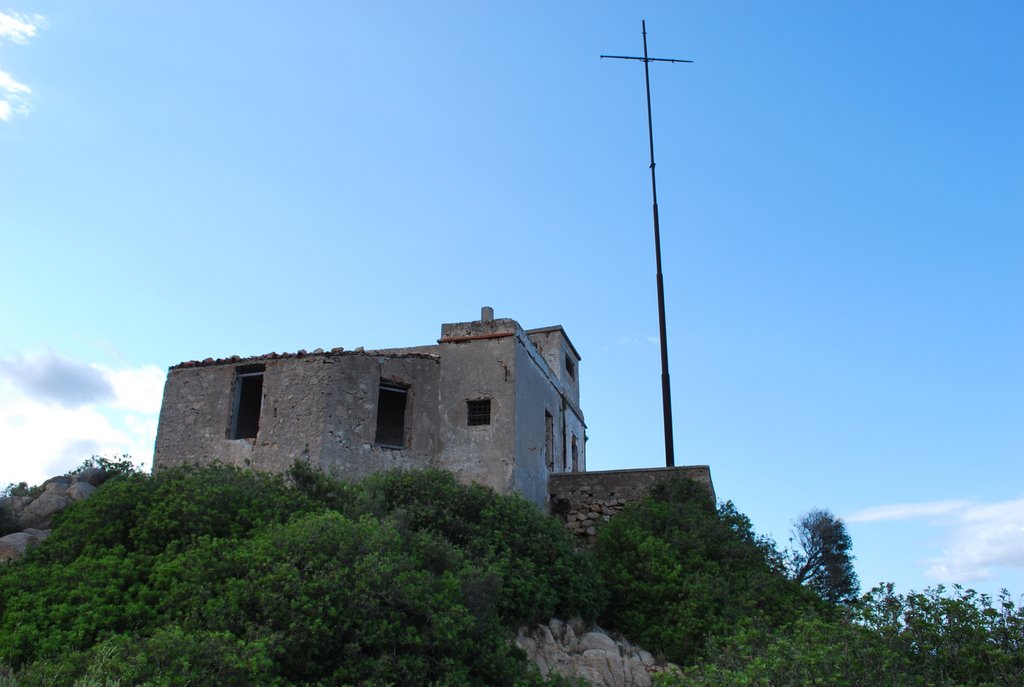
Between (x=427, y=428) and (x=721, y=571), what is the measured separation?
6757 millimetres

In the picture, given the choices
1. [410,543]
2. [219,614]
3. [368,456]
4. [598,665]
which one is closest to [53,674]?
[219,614]

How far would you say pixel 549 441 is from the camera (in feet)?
71.8

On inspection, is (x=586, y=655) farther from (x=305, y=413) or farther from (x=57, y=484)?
(x=57, y=484)

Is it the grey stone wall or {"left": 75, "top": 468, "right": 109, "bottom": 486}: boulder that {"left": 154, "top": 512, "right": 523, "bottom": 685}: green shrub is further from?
{"left": 75, "top": 468, "right": 109, "bottom": 486}: boulder

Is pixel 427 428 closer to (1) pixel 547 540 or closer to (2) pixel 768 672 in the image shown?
(1) pixel 547 540

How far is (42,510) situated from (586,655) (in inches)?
410

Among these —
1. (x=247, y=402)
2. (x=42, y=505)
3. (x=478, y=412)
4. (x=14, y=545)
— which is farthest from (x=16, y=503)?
(x=478, y=412)

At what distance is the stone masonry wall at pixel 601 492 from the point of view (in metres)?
20.2

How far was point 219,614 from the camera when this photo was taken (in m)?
10.9

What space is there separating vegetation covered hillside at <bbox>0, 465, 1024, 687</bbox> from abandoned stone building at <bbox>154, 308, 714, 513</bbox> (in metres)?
2.18

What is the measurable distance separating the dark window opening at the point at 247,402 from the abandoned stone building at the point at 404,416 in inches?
1.0

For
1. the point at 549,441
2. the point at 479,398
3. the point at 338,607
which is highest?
the point at 479,398

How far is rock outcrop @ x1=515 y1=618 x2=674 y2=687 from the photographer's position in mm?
13812

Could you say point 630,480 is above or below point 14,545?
above
